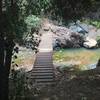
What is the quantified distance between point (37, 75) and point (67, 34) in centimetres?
1236

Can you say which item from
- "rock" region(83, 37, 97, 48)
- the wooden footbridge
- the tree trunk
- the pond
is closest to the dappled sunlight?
the pond

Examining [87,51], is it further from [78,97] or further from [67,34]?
[78,97]

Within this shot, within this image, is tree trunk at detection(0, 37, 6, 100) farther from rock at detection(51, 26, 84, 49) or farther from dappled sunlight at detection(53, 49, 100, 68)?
rock at detection(51, 26, 84, 49)

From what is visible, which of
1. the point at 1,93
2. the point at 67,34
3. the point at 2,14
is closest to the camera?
the point at 2,14

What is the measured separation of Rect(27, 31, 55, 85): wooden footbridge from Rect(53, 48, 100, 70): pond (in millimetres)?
1244

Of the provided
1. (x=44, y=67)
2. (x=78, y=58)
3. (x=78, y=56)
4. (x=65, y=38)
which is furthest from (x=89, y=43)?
(x=44, y=67)

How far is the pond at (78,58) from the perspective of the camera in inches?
753

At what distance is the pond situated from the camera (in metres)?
19.1

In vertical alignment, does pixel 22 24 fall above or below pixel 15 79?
above

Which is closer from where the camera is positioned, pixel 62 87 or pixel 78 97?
pixel 78 97

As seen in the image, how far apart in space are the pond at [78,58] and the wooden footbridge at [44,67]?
4.08 feet

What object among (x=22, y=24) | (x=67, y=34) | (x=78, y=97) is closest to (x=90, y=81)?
(x=78, y=97)

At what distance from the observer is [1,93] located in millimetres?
7430

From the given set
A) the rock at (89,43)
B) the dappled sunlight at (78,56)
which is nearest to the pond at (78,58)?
the dappled sunlight at (78,56)
